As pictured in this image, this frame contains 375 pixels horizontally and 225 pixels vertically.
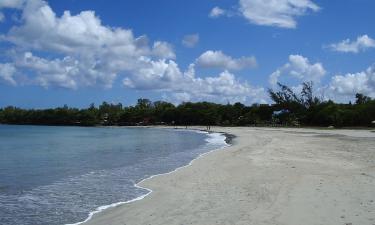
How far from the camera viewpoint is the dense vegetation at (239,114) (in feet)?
285

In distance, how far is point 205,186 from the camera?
16.1 metres

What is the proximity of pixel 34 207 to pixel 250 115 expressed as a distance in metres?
108

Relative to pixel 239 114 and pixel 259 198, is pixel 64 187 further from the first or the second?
pixel 239 114

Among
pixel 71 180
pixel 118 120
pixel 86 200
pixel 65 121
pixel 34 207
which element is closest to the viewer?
pixel 34 207

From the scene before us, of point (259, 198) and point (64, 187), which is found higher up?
point (259, 198)

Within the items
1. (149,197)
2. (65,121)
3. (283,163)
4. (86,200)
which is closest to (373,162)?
(283,163)

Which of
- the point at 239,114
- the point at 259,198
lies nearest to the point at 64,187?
the point at 259,198

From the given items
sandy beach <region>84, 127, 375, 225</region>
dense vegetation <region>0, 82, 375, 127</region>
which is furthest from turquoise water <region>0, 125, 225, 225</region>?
dense vegetation <region>0, 82, 375, 127</region>

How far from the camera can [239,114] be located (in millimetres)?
127688

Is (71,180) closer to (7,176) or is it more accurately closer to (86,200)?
(7,176)

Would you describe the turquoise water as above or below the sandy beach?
below

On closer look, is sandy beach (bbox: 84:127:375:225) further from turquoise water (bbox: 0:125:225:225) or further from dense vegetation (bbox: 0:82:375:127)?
dense vegetation (bbox: 0:82:375:127)

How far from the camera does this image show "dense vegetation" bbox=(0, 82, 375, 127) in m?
86.9

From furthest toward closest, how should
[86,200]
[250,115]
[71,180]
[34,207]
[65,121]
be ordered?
1. [65,121]
2. [250,115]
3. [71,180]
4. [86,200]
5. [34,207]
